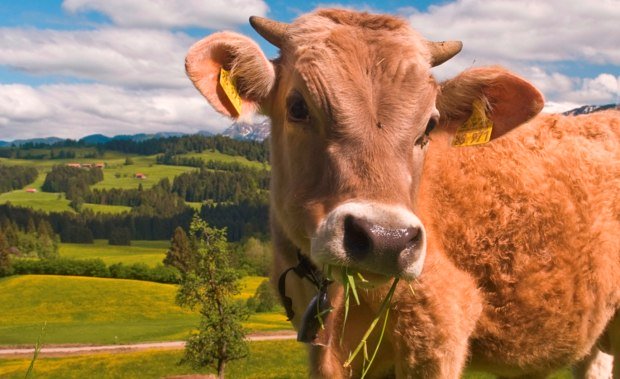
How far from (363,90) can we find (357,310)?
2.11m

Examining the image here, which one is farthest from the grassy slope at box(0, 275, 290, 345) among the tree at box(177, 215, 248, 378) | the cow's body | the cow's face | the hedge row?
the cow's face

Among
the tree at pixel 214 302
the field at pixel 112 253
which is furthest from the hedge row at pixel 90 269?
the tree at pixel 214 302

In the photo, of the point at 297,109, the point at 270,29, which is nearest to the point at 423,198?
the point at 297,109

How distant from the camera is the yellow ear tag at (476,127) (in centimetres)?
583

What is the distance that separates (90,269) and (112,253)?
40.3 meters

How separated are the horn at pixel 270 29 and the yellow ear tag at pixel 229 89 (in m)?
0.56

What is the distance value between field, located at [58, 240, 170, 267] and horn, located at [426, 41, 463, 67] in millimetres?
123426

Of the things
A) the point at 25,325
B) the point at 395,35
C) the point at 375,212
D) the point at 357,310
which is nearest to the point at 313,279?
the point at 357,310

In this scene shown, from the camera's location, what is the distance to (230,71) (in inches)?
207

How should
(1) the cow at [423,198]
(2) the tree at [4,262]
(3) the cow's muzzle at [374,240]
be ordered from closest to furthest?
(3) the cow's muzzle at [374,240] < (1) the cow at [423,198] < (2) the tree at [4,262]

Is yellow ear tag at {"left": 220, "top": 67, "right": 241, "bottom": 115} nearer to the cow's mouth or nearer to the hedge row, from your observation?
the cow's mouth

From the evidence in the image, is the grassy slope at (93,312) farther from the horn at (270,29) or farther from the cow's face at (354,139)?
the cow's face at (354,139)

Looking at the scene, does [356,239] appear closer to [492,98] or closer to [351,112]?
[351,112]

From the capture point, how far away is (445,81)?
5.75 m
